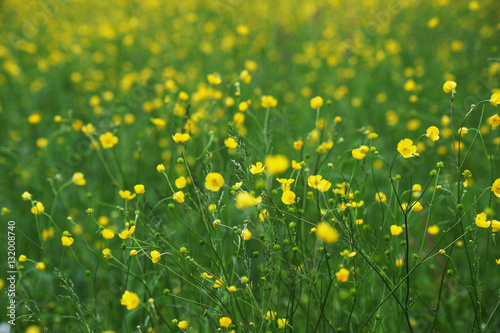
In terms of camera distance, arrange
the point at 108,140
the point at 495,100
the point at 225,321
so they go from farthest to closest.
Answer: the point at 108,140 → the point at 495,100 → the point at 225,321

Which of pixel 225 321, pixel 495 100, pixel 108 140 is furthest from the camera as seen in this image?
pixel 108 140

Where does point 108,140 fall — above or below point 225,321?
above

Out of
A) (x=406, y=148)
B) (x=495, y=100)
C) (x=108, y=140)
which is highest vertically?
(x=495, y=100)

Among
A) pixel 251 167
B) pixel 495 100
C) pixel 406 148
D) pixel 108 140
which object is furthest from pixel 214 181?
pixel 495 100

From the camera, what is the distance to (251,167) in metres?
1.32

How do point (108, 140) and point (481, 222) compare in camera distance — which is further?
point (108, 140)

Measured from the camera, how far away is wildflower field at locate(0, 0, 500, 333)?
1204 mm

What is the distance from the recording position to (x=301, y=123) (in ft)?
9.48

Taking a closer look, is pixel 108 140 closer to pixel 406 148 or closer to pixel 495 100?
pixel 406 148

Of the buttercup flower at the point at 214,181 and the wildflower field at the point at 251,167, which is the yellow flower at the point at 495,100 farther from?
the buttercup flower at the point at 214,181

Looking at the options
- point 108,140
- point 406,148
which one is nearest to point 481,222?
point 406,148

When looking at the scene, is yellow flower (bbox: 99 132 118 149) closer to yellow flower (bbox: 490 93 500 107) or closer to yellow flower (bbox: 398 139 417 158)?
yellow flower (bbox: 398 139 417 158)

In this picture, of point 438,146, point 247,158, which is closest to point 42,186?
point 247,158

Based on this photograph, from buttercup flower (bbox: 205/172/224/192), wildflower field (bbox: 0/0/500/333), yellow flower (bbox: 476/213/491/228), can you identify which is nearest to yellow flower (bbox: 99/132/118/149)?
wildflower field (bbox: 0/0/500/333)
